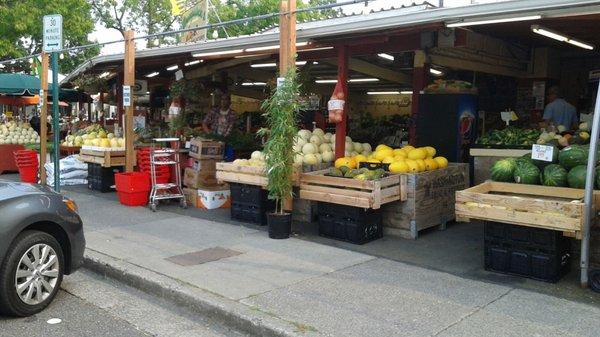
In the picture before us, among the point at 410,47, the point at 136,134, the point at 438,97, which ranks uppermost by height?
the point at 410,47

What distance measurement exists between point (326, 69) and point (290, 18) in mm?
5843

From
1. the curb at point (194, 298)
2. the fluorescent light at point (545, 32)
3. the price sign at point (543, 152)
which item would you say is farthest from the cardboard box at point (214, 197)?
the fluorescent light at point (545, 32)

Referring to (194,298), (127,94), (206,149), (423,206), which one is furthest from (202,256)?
(127,94)

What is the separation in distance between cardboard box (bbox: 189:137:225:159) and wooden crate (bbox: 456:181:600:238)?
5.20 metres

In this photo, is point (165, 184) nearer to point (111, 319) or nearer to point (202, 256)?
point (202, 256)

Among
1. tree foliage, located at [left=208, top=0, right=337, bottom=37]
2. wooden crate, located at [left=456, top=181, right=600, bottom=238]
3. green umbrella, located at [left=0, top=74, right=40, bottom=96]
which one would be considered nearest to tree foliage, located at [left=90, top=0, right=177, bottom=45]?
tree foliage, located at [left=208, top=0, right=337, bottom=37]

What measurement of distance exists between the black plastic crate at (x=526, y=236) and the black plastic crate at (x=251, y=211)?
3573 millimetres

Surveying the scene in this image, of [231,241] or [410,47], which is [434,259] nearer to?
[231,241]

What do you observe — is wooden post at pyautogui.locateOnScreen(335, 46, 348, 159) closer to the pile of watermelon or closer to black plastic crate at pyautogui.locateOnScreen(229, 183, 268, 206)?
black plastic crate at pyautogui.locateOnScreen(229, 183, 268, 206)

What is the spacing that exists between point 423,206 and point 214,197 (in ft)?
12.9

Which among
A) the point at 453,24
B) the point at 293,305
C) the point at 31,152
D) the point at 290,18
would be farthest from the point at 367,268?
the point at 31,152

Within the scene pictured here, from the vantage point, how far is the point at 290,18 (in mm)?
7688

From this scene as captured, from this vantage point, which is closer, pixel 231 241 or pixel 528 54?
pixel 231 241

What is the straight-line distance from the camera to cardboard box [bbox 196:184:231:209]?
9.76 metres
